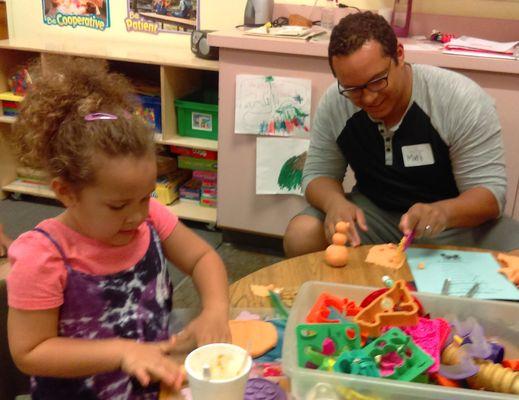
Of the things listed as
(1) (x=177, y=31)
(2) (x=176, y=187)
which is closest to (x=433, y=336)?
(2) (x=176, y=187)

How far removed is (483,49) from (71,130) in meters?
1.60

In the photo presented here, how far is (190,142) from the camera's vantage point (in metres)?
2.54

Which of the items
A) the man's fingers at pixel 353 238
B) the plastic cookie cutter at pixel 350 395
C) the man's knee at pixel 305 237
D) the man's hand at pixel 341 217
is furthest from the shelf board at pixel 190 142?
the plastic cookie cutter at pixel 350 395

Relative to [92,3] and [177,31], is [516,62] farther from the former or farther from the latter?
[92,3]

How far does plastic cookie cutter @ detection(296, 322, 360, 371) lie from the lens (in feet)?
2.54

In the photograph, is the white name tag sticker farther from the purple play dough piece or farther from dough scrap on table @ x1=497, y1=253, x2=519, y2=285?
the purple play dough piece

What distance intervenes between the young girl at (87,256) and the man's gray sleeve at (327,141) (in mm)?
783

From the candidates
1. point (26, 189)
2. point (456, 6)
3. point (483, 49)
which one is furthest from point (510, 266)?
point (26, 189)

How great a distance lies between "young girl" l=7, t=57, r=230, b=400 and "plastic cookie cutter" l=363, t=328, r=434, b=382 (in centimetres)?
24

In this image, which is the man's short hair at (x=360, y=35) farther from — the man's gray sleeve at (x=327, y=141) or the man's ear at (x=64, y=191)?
the man's ear at (x=64, y=191)

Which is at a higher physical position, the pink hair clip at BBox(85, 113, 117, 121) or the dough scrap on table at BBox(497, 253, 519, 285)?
the pink hair clip at BBox(85, 113, 117, 121)

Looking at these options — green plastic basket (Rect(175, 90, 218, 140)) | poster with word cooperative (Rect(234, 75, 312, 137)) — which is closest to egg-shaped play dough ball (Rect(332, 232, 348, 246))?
poster with word cooperative (Rect(234, 75, 312, 137))

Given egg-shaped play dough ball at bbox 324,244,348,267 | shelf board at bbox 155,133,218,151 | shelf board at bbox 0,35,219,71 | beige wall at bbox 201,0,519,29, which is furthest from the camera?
shelf board at bbox 155,133,218,151

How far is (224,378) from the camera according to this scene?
25.9 inches
